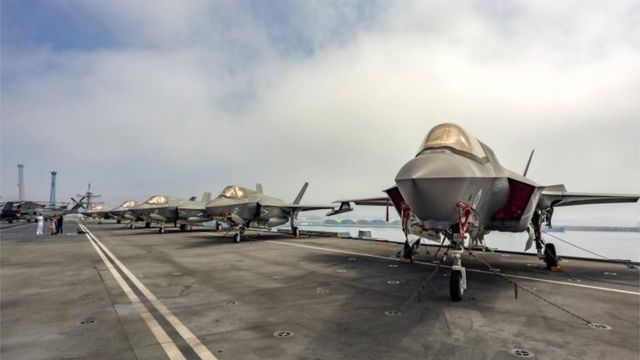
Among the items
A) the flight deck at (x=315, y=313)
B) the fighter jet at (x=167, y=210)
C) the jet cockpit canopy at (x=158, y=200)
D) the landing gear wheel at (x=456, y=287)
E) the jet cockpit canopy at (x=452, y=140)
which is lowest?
the flight deck at (x=315, y=313)

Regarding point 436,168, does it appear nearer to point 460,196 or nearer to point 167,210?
point 460,196

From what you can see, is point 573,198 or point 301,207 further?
point 301,207

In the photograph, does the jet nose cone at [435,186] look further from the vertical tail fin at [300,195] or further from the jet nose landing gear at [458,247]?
the vertical tail fin at [300,195]

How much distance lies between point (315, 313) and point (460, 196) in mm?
3406

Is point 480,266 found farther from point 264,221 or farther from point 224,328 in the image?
point 264,221

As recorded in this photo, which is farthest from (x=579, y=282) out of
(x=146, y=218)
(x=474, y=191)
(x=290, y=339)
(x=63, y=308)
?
(x=146, y=218)

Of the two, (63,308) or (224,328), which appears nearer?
(224,328)

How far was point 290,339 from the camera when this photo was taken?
16.2ft

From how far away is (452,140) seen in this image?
813 cm

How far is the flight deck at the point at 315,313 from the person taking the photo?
462 cm

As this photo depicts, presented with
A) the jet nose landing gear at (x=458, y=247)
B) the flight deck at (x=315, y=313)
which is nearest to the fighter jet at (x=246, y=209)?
the flight deck at (x=315, y=313)

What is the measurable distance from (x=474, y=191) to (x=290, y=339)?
15.0 feet

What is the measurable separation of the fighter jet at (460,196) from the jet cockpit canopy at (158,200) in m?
28.4

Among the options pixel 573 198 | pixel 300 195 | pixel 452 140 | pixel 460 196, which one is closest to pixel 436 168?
pixel 460 196
